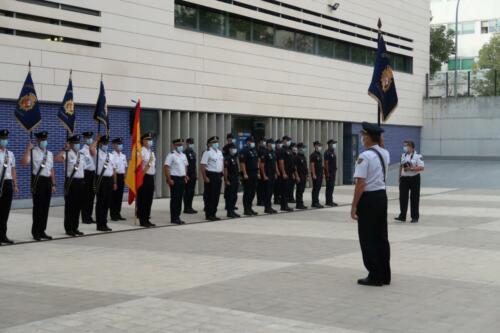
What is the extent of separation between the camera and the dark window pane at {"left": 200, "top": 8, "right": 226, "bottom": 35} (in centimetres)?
2358

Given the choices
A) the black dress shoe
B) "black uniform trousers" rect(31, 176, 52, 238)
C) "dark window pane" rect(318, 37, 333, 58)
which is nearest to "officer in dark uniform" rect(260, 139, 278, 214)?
"black uniform trousers" rect(31, 176, 52, 238)

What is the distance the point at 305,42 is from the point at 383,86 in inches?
653

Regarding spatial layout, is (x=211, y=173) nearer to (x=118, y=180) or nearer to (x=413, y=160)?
(x=118, y=180)

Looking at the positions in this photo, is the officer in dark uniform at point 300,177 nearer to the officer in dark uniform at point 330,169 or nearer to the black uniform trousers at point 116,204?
the officer in dark uniform at point 330,169

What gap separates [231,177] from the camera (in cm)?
1694

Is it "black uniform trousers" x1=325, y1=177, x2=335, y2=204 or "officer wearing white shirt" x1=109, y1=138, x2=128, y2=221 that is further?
"black uniform trousers" x1=325, y1=177, x2=335, y2=204

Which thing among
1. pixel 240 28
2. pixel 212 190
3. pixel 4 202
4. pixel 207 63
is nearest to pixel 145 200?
pixel 212 190

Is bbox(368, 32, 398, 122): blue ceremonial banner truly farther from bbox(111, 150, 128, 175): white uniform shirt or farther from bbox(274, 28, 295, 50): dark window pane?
bbox(274, 28, 295, 50): dark window pane

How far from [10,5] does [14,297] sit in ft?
38.7

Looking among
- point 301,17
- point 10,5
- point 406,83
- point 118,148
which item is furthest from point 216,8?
point 406,83

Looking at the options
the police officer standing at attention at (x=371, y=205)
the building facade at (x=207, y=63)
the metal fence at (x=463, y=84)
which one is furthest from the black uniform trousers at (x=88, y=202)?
the metal fence at (x=463, y=84)

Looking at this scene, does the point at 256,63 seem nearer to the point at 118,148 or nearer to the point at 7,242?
the point at 118,148

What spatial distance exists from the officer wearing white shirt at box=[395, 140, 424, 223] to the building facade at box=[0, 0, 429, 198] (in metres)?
8.67

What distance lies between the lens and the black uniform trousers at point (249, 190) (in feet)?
56.8
